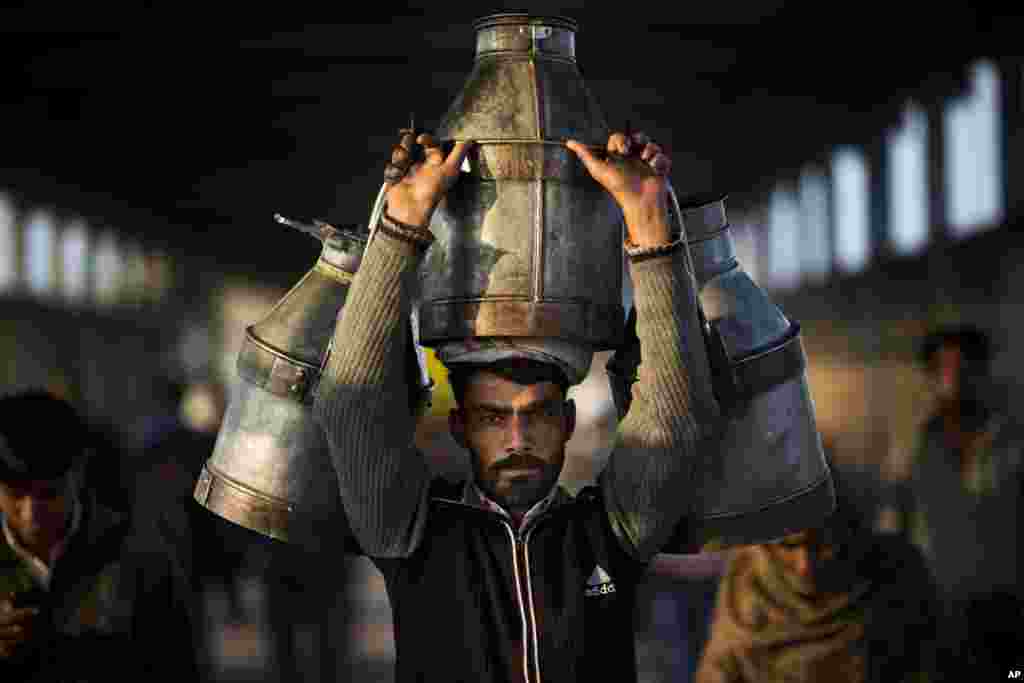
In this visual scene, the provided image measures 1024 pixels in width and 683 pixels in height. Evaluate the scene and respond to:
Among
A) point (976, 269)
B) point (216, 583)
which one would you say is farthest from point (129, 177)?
point (216, 583)

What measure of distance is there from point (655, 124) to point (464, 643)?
25.7 meters

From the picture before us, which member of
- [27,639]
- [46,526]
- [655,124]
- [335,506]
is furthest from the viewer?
[655,124]

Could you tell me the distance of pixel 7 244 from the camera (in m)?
31.2

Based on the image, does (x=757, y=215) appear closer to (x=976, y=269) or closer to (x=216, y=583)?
(x=976, y=269)

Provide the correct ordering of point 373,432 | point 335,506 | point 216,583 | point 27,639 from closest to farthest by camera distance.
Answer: point 373,432
point 335,506
point 27,639
point 216,583

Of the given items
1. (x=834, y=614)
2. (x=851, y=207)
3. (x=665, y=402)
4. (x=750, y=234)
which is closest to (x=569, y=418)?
(x=665, y=402)

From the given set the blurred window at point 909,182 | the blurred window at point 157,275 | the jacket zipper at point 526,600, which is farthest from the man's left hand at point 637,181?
the blurred window at point 157,275

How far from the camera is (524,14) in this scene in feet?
10.8

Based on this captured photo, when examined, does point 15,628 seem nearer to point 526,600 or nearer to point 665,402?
point 526,600

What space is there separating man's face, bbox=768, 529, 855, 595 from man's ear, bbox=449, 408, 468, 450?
2.92 meters

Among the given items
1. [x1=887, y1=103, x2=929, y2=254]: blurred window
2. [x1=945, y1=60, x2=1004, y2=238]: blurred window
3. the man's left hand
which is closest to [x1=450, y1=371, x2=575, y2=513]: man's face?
Result: the man's left hand

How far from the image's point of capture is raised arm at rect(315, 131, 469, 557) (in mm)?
2980

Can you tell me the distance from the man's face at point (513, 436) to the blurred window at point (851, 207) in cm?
2459

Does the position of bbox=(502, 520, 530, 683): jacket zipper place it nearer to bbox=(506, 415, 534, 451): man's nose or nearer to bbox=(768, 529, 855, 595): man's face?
bbox=(506, 415, 534, 451): man's nose
